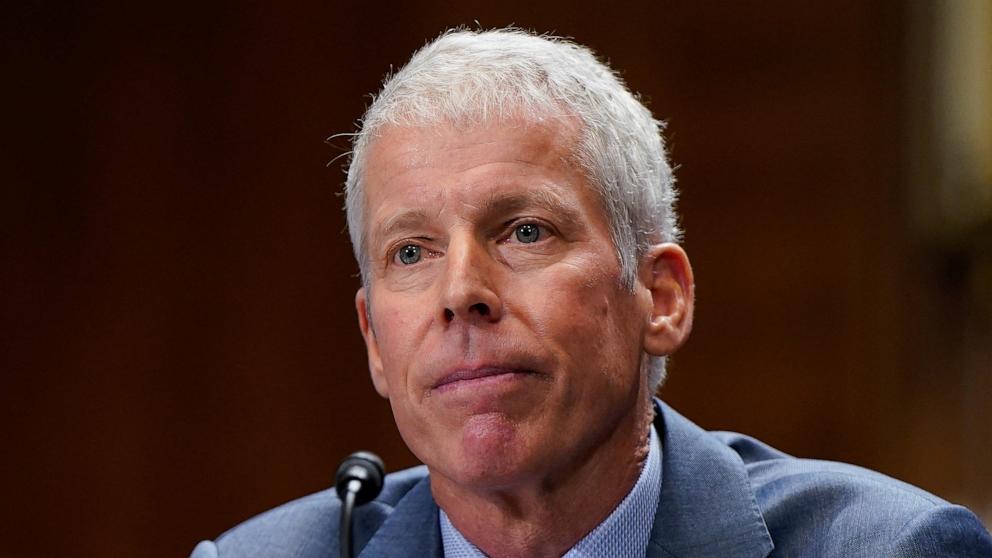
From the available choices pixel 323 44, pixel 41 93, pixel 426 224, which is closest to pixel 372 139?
pixel 426 224

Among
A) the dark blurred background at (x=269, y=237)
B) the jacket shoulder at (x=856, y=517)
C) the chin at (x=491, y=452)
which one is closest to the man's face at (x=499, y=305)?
the chin at (x=491, y=452)

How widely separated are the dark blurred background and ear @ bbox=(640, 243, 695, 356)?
2323 millimetres

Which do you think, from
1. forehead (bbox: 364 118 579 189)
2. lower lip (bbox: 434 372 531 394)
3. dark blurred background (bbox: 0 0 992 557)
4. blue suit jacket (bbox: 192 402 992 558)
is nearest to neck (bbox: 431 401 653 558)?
blue suit jacket (bbox: 192 402 992 558)

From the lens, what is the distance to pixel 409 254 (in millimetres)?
2184

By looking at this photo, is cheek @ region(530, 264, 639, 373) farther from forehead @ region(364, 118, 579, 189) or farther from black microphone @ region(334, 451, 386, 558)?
black microphone @ region(334, 451, 386, 558)

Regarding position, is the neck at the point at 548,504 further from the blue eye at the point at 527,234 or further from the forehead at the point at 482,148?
the forehead at the point at 482,148

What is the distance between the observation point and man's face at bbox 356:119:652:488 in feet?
6.64

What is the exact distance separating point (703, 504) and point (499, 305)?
548mm

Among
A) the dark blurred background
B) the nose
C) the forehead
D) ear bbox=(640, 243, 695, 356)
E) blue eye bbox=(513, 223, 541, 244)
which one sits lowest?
the dark blurred background

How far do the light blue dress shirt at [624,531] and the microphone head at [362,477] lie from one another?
0.15 metres

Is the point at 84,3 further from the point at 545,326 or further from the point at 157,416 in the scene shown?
the point at 545,326

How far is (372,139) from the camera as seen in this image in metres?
2.30

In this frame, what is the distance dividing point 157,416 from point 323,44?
151 centimetres

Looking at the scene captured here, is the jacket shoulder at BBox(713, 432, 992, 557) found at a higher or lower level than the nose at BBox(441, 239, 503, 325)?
lower
